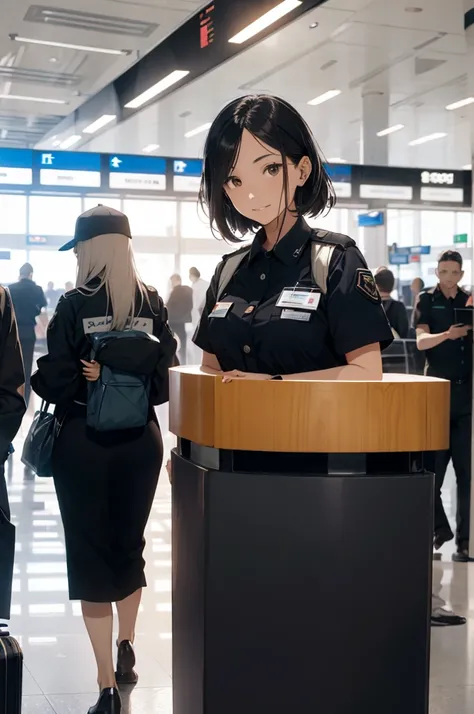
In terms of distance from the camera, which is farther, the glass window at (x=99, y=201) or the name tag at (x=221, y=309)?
the glass window at (x=99, y=201)

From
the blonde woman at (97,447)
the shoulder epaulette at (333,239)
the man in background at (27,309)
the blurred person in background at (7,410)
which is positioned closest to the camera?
the shoulder epaulette at (333,239)

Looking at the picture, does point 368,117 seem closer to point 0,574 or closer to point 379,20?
point 379,20

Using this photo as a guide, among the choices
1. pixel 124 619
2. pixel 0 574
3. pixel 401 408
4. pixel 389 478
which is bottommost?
pixel 124 619

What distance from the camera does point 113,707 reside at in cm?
269

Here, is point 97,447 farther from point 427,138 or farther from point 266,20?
point 427,138

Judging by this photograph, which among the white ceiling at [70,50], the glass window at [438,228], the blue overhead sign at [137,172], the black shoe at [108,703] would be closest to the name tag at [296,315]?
the black shoe at [108,703]

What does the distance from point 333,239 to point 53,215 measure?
15.6 meters

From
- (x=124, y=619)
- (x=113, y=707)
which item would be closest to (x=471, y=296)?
(x=124, y=619)

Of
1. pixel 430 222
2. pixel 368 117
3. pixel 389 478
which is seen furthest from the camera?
pixel 430 222

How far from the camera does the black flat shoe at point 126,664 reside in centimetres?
307

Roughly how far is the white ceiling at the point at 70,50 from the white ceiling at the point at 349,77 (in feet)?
2.89

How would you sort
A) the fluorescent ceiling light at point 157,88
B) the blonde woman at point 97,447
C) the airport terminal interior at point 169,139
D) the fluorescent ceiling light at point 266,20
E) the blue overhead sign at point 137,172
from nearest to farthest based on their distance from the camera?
1. the blonde woman at point 97,447
2. the airport terminal interior at point 169,139
3. the fluorescent ceiling light at point 266,20
4. the fluorescent ceiling light at point 157,88
5. the blue overhead sign at point 137,172

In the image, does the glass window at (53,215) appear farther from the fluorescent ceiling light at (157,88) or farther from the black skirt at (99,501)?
the black skirt at (99,501)

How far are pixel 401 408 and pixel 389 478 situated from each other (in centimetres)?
13
